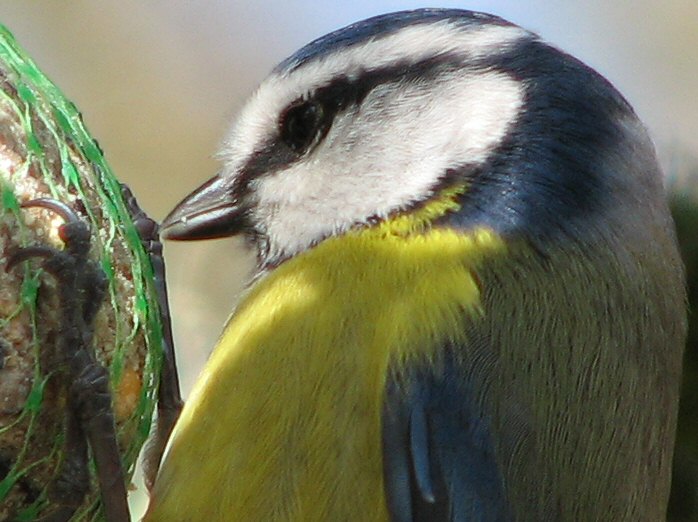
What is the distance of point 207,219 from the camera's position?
1.20 meters

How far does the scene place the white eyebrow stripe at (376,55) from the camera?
116 cm

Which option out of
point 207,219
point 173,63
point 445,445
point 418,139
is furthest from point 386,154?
point 173,63

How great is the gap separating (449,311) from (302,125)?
316 mm

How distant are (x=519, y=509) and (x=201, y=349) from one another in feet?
4.46

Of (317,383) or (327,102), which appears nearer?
(317,383)

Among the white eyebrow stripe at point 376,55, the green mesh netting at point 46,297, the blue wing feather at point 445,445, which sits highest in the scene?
the white eyebrow stripe at point 376,55

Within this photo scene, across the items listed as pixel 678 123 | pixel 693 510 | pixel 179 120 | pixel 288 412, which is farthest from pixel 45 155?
pixel 678 123

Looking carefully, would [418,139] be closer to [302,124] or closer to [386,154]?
[386,154]

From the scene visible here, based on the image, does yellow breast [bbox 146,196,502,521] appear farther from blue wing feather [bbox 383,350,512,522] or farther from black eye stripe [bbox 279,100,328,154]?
black eye stripe [bbox 279,100,328,154]

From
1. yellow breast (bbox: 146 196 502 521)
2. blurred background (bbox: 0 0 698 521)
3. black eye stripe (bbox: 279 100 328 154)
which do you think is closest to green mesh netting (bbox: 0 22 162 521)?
yellow breast (bbox: 146 196 502 521)

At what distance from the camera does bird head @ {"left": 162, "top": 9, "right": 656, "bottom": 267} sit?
1.05 meters

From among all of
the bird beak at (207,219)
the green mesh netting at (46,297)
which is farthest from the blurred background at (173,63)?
the green mesh netting at (46,297)

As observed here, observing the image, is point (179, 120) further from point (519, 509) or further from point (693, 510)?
point (519, 509)

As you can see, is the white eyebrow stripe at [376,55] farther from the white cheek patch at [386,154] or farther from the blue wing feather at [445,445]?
the blue wing feather at [445,445]
